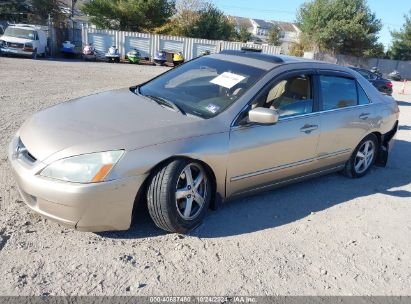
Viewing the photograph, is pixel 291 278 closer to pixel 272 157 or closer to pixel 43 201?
pixel 272 157

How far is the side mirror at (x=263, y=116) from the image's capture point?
363 centimetres

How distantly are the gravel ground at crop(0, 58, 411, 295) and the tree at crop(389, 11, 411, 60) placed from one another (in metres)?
49.2

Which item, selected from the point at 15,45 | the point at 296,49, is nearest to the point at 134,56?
the point at 15,45

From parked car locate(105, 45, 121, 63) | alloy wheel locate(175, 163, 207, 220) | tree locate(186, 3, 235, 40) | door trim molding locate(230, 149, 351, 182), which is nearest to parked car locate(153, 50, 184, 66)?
parked car locate(105, 45, 121, 63)

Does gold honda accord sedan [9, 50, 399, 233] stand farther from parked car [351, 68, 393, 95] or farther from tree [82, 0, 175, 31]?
tree [82, 0, 175, 31]

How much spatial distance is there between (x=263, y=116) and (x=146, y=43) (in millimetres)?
28949

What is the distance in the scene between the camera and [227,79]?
413 centimetres

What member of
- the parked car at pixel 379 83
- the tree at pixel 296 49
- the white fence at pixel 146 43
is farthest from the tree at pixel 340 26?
the parked car at pixel 379 83

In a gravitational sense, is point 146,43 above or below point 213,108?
below

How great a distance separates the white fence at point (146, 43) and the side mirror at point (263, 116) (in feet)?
87.3

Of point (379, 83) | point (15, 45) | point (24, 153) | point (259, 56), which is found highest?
point (259, 56)

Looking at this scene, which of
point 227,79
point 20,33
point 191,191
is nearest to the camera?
point 191,191

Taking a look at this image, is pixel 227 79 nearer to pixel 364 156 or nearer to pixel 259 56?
pixel 259 56

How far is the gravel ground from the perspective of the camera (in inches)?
111
